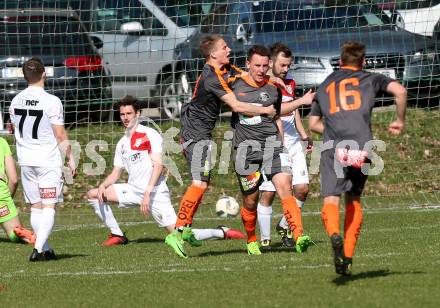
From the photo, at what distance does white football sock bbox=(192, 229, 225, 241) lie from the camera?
12188 mm

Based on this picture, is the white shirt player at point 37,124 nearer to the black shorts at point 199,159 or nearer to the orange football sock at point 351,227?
the black shorts at point 199,159

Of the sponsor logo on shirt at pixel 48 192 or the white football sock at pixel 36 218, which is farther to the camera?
the white football sock at pixel 36 218

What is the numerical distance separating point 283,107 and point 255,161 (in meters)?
0.69

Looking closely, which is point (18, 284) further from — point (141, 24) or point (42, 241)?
point (141, 24)

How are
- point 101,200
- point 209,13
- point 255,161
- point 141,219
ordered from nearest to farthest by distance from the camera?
point 255,161
point 101,200
point 141,219
point 209,13

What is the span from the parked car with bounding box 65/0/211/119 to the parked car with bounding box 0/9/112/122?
1.02 feet

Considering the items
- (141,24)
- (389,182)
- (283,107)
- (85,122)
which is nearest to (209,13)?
(141,24)

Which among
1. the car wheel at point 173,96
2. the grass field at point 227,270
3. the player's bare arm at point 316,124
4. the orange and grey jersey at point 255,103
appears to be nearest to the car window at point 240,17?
the car wheel at point 173,96

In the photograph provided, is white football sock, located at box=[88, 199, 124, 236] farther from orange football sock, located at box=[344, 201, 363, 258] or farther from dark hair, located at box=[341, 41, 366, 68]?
dark hair, located at box=[341, 41, 366, 68]

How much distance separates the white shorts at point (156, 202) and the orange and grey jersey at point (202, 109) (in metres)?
1.23

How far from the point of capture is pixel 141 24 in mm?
17688

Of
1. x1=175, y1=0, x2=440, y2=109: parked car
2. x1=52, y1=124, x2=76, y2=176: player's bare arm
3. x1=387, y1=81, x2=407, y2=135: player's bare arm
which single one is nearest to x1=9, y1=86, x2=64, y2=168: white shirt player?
x1=52, y1=124, x2=76, y2=176: player's bare arm

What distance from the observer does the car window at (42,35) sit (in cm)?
1717

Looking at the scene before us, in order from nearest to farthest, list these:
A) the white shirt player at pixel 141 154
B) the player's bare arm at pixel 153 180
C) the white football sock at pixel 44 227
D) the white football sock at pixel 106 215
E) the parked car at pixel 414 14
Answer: the white football sock at pixel 44 227, the player's bare arm at pixel 153 180, the white shirt player at pixel 141 154, the white football sock at pixel 106 215, the parked car at pixel 414 14
